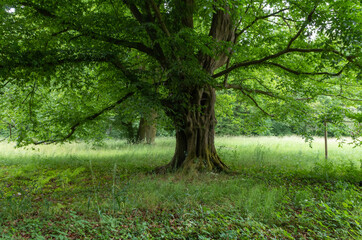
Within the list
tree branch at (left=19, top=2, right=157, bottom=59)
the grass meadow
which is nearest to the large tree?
tree branch at (left=19, top=2, right=157, bottom=59)

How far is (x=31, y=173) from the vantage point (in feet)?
25.5

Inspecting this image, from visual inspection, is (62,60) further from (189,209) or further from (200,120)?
(189,209)

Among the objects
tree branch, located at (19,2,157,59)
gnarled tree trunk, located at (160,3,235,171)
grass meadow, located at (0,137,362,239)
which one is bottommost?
grass meadow, located at (0,137,362,239)

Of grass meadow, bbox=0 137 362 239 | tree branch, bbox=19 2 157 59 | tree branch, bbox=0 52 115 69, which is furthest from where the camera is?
tree branch, bbox=19 2 157 59

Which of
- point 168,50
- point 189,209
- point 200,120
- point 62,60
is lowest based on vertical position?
point 189,209

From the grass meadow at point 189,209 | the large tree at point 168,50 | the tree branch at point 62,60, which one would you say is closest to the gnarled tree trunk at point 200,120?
the large tree at point 168,50

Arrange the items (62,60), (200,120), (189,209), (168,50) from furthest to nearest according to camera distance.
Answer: (200,120) < (62,60) < (168,50) < (189,209)

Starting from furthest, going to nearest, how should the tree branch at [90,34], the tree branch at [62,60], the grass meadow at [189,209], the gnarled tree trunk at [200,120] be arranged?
the gnarled tree trunk at [200,120]
the tree branch at [90,34]
the tree branch at [62,60]
the grass meadow at [189,209]

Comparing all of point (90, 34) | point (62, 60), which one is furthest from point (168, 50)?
point (62, 60)

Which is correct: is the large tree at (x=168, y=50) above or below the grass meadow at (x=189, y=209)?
above

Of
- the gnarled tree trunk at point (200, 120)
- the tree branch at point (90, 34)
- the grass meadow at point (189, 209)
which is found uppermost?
the tree branch at point (90, 34)

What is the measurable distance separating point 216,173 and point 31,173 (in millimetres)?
5723

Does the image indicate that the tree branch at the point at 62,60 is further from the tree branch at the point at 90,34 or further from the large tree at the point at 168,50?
the tree branch at the point at 90,34

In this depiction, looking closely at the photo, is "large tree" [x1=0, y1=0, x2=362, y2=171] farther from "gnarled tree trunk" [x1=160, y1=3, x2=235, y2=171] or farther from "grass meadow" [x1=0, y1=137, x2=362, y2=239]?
"grass meadow" [x1=0, y1=137, x2=362, y2=239]
